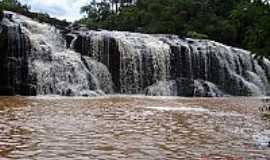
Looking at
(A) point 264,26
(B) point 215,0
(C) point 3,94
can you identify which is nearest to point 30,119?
(A) point 264,26

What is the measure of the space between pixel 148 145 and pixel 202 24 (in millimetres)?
45597

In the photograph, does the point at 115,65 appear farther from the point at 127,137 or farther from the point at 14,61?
the point at 127,137

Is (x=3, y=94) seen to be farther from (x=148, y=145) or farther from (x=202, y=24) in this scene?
(x=202, y=24)

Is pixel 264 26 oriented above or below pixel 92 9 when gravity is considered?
below

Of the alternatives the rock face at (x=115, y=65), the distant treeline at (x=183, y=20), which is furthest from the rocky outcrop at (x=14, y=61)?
the distant treeline at (x=183, y=20)

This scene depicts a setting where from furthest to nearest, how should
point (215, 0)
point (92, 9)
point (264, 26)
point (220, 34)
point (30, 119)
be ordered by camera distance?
point (92, 9) → point (215, 0) → point (220, 34) → point (30, 119) → point (264, 26)

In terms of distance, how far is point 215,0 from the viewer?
58.9 m

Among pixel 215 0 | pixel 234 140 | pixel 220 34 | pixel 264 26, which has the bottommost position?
pixel 234 140

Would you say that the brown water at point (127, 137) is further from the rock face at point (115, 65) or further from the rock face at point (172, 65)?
the rock face at point (172, 65)

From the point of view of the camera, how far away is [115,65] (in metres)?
29.9

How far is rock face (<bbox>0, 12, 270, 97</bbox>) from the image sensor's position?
25.7 m

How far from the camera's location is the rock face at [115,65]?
25.7 meters

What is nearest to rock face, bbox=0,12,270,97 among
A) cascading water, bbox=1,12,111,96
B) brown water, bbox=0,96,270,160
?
cascading water, bbox=1,12,111,96

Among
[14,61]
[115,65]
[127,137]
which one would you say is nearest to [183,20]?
[115,65]
